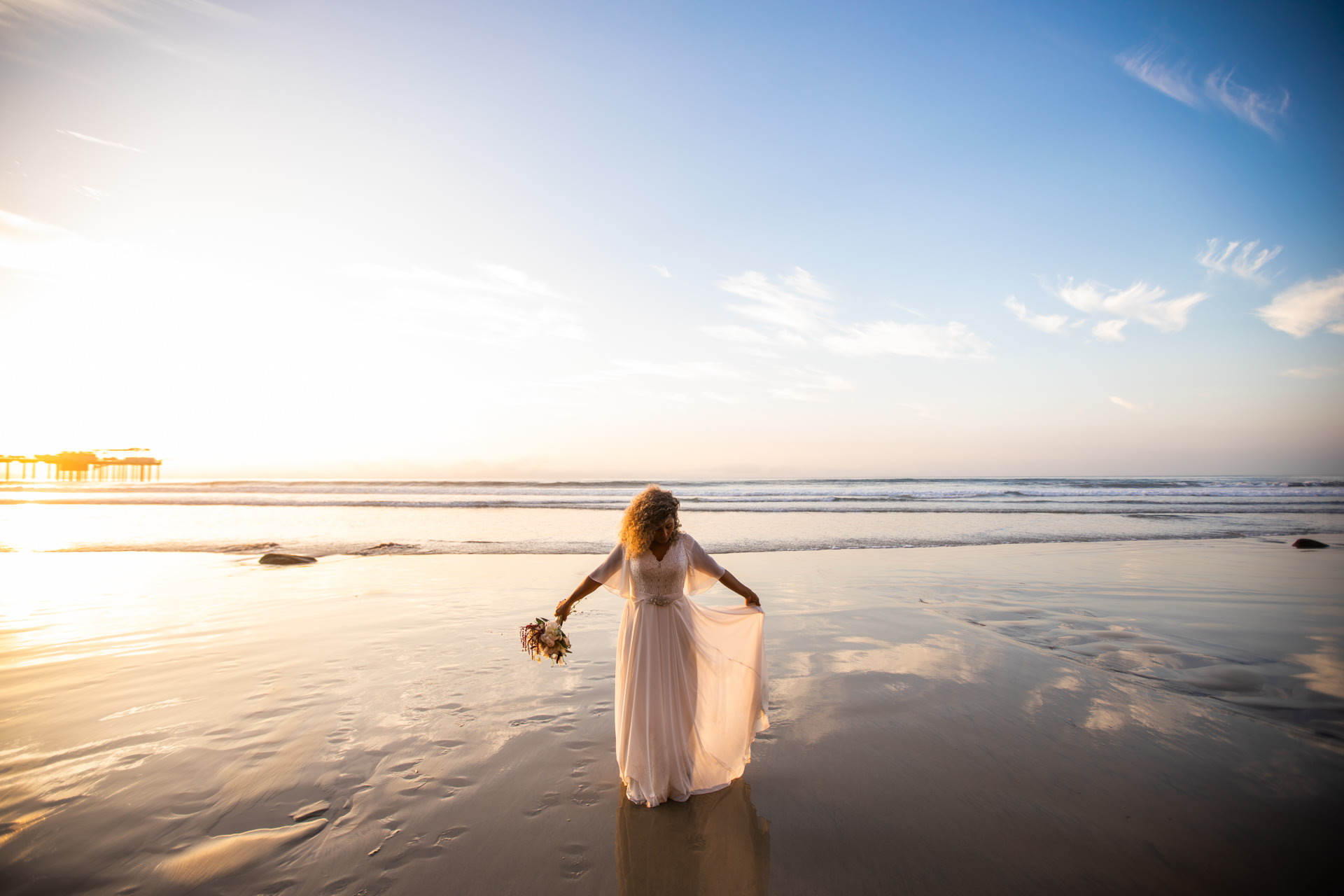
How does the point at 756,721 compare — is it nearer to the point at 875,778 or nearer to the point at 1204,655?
the point at 875,778

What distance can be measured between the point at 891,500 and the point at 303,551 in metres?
32.9

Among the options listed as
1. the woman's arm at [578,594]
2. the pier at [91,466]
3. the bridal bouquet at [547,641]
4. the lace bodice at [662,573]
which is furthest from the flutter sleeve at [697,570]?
the pier at [91,466]

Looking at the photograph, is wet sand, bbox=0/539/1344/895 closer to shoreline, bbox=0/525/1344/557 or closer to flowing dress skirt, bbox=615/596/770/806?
flowing dress skirt, bbox=615/596/770/806

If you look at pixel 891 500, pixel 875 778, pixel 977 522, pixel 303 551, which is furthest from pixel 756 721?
pixel 891 500

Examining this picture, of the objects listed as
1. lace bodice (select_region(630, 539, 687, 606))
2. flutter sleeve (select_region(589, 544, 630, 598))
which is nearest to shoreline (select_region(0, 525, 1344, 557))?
flutter sleeve (select_region(589, 544, 630, 598))

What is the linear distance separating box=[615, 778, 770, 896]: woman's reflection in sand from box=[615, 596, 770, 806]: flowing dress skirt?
0.50 ft

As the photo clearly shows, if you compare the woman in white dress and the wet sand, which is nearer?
the wet sand

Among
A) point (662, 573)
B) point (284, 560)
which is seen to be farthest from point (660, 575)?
point (284, 560)

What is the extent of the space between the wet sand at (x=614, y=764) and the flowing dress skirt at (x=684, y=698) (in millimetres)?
193

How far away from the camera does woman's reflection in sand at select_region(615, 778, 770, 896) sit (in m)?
3.34

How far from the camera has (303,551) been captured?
52.7 ft

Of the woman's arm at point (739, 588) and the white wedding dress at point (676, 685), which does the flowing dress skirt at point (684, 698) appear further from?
the woman's arm at point (739, 588)

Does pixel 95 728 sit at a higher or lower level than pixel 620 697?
lower

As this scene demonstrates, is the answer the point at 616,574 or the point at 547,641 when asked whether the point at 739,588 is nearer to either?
the point at 616,574
